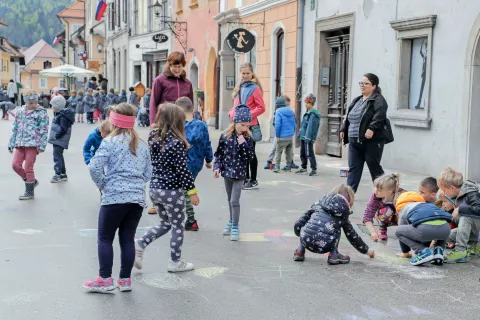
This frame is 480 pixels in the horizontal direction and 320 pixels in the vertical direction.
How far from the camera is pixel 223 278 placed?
5914mm

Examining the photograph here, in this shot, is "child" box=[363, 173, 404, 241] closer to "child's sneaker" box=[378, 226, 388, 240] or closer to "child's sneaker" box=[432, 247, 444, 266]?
"child's sneaker" box=[378, 226, 388, 240]

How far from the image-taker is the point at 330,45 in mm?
16375

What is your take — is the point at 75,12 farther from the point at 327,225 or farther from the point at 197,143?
the point at 327,225

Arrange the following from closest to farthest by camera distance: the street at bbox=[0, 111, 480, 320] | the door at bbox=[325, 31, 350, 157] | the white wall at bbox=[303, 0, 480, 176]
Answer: the street at bbox=[0, 111, 480, 320] < the white wall at bbox=[303, 0, 480, 176] < the door at bbox=[325, 31, 350, 157]

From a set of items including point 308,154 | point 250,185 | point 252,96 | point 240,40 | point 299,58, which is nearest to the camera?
point 252,96

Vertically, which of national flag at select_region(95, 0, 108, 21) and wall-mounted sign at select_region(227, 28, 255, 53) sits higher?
national flag at select_region(95, 0, 108, 21)

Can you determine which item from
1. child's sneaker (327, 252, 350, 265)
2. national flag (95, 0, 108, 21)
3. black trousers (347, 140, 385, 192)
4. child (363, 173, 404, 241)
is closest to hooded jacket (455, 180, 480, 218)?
child (363, 173, 404, 241)

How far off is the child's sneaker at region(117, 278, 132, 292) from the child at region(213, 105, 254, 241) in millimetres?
2036

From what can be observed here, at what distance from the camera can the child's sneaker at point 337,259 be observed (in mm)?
6371

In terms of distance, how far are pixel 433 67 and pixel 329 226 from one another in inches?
263

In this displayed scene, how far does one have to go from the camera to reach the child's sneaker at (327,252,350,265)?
251 inches

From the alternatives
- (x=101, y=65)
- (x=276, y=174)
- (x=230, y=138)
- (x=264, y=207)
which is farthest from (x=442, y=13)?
(x=101, y=65)

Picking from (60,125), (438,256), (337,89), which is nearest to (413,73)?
(337,89)

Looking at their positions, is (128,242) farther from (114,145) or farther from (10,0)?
(10,0)
